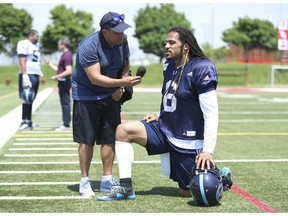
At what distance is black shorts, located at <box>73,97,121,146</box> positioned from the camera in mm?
5273

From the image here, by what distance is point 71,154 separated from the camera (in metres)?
7.71

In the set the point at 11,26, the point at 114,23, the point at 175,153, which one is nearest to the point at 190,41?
the point at 114,23

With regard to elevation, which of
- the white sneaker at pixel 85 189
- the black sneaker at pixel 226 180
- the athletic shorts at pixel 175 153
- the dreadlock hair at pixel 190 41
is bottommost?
the white sneaker at pixel 85 189

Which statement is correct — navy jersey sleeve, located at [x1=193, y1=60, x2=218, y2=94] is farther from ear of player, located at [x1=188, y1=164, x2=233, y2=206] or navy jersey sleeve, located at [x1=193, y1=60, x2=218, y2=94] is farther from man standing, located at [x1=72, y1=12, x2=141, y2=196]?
ear of player, located at [x1=188, y1=164, x2=233, y2=206]

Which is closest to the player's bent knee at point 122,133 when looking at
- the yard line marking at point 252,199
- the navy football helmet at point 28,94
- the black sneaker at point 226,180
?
the black sneaker at point 226,180

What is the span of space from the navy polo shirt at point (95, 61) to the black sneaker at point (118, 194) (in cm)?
92

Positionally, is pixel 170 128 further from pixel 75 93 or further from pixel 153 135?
pixel 75 93

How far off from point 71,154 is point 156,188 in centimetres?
251

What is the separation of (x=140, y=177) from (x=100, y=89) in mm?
1238

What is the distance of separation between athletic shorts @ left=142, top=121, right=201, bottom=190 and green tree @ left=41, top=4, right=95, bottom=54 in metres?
54.4

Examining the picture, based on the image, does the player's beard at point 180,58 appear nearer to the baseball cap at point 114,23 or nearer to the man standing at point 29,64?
the baseball cap at point 114,23

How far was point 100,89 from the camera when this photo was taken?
531 cm

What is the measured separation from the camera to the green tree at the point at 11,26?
57656 millimetres

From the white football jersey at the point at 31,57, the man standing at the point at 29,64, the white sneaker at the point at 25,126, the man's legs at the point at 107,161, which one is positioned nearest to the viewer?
the man's legs at the point at 107,161
